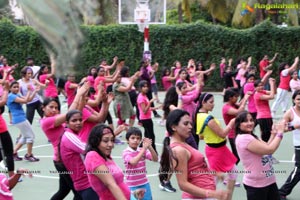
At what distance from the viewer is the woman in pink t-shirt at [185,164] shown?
383cm

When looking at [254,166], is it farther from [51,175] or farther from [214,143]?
[51,175]

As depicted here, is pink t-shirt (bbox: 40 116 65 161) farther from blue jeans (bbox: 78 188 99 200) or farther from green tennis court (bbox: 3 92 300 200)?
green tennis court (bbox: 3 92 300 200)

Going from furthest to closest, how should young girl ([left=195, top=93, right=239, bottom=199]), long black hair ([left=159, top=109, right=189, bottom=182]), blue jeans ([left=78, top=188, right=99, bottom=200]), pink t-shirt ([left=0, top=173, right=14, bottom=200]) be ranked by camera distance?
young girl ([left=195, top=93, right=239, bottom=199])
blue jeans ([left=78, top=188, right=99, bottom=200])
long black hair ([left=159, top=109, right=189, bottom=182])
pink t-shirt ([left=0, top=173, right=14, bottom=200])

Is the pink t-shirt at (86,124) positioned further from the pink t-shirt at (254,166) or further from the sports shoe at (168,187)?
the pink t-shirt at (254,166)

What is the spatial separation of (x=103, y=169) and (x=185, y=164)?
604 millimetres

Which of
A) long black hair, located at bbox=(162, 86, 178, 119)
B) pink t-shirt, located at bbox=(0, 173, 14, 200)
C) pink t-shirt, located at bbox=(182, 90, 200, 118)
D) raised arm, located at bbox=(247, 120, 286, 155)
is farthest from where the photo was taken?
pink t-shirt, located at bbox=(182, 90, 200, 118)

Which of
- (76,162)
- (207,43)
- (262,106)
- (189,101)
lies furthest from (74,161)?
(207,43)

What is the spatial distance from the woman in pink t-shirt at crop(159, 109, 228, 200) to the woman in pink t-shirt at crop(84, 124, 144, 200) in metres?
0.37

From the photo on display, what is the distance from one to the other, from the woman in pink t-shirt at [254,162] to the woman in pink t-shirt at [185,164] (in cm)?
66

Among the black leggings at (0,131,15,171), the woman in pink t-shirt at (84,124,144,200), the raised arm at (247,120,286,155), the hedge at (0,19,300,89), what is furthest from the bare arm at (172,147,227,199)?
the hedge at (0,19,300,89)

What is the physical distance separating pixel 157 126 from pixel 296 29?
10.1 m

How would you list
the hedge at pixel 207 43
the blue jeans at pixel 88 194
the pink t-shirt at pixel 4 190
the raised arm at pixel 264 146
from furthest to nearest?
1. the hedge at pixel 207 43
2. the blue jeans at pixel 88 194
3. the raised arm at pixel 264 146
4. the pink t-shirt at pixel 4 190

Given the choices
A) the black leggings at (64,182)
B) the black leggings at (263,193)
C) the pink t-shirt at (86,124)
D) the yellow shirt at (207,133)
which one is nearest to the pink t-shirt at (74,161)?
the black leggings at (64,182)

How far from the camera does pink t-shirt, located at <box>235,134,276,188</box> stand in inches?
186
